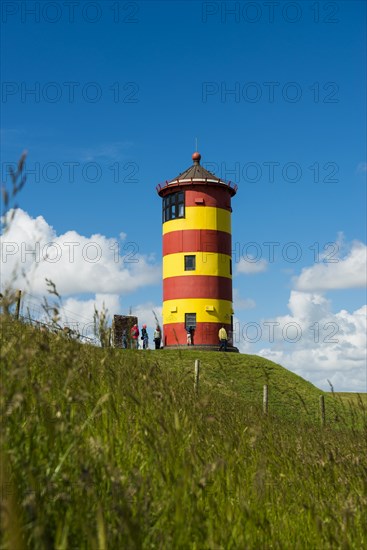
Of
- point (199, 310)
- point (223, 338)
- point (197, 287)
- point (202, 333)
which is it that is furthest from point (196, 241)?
point (223, 338)

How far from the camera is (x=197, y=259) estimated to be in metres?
30.3

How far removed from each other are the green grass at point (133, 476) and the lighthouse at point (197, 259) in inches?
998

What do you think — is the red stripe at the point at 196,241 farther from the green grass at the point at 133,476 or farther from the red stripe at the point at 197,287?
the green grass at the point at 133,476

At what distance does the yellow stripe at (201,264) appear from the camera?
30.3 meters

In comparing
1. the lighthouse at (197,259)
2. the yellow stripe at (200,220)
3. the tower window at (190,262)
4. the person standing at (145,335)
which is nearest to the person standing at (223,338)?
the lighthouse at (197,259)

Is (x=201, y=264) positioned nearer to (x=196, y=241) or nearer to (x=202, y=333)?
(x=196, y=241)

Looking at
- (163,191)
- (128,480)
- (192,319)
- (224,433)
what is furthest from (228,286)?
(128,480)

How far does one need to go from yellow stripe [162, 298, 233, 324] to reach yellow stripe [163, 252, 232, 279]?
1.39 m

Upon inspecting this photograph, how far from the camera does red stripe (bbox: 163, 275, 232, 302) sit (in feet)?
98.8

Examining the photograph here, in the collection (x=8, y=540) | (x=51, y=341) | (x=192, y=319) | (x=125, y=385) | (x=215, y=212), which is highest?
(x=215, y=212)

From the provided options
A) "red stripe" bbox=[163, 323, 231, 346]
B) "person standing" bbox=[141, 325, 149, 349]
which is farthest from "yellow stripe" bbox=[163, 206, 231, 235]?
"person standing" bbox=[141, 325, 149, 349]

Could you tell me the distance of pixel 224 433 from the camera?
4336 millimetres

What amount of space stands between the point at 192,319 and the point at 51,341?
26.6 meters

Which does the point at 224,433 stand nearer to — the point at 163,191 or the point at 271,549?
the point at 271,549
